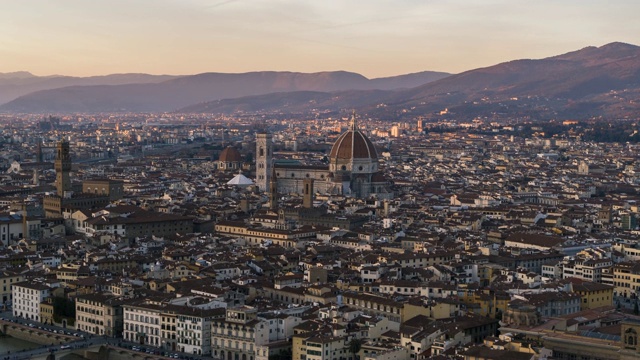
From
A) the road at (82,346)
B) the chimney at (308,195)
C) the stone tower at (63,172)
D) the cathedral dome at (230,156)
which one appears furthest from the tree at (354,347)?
the cathedral dome at (230,156)

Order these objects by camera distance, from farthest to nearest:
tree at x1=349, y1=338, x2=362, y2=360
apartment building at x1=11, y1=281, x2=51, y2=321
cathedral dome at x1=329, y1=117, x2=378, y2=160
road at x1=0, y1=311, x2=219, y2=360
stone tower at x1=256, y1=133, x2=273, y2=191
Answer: stone tower at x1=256, y1=133, x2=273, y2=191, cathedral dome at x1=329, y1=117, x2=378, y2=160, apartment building at x1=11, y1=281, x2=51, y2=321, road at x1=0, y1=311, x2=219, y2=360, tree at x1=349, y1=338, x2=362, y2=360

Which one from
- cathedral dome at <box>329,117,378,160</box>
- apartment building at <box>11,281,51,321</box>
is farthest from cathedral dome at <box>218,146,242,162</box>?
apartment building at <box>11,281,51,321</box>

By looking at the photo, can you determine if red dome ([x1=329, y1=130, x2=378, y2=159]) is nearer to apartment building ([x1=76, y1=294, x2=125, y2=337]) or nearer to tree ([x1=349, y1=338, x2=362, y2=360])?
apartment building ([x1=76, y1=294, x2=125, y2=337])

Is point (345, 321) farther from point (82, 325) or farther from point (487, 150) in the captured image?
point (487, 150)

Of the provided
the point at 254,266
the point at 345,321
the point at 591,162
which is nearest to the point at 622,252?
the point at 254,266

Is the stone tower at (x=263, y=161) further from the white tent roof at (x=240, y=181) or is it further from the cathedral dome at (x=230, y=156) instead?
the cathedral dome at (x=230, y=156)

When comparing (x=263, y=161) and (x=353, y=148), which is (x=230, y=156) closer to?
(x=263, y=161)
